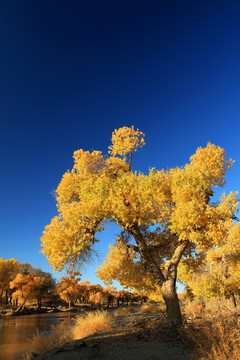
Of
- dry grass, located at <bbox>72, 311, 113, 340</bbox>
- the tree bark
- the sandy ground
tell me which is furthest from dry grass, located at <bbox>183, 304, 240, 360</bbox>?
dry grass, located at <bbox>72, 311, 113, 340</bbox>

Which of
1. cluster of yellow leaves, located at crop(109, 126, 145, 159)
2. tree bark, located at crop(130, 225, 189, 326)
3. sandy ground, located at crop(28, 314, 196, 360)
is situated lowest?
sandy ground, located at crop(28, 314, 196, 360)

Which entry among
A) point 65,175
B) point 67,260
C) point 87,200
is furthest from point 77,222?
point 65,175

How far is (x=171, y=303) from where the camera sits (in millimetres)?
10391

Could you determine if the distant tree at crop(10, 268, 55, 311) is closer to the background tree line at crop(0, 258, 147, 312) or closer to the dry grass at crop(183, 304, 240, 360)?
the background tree line at crop(0, 258, 147, 312)

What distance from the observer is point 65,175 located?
13305mm

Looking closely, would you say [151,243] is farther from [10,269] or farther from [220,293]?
[10,269]

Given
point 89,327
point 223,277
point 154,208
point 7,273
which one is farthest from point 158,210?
point 7,273

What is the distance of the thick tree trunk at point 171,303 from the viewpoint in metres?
9.77

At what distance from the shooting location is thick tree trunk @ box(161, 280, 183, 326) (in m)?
9.77

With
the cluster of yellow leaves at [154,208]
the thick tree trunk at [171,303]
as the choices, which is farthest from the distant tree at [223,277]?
the cluster of yellow leaves at [154,208]

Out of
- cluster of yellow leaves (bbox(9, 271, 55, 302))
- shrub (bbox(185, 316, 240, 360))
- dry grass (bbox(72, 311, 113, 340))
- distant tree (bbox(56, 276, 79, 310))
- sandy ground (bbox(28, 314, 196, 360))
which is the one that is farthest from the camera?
distant tree (bbox(56, 276, 79, 310))

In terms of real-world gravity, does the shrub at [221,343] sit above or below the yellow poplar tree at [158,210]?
below

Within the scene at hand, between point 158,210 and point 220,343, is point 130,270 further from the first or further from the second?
point 220,343

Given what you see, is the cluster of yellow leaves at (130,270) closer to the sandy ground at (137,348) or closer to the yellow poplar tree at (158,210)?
the yellow poplar tree at (158,210)
